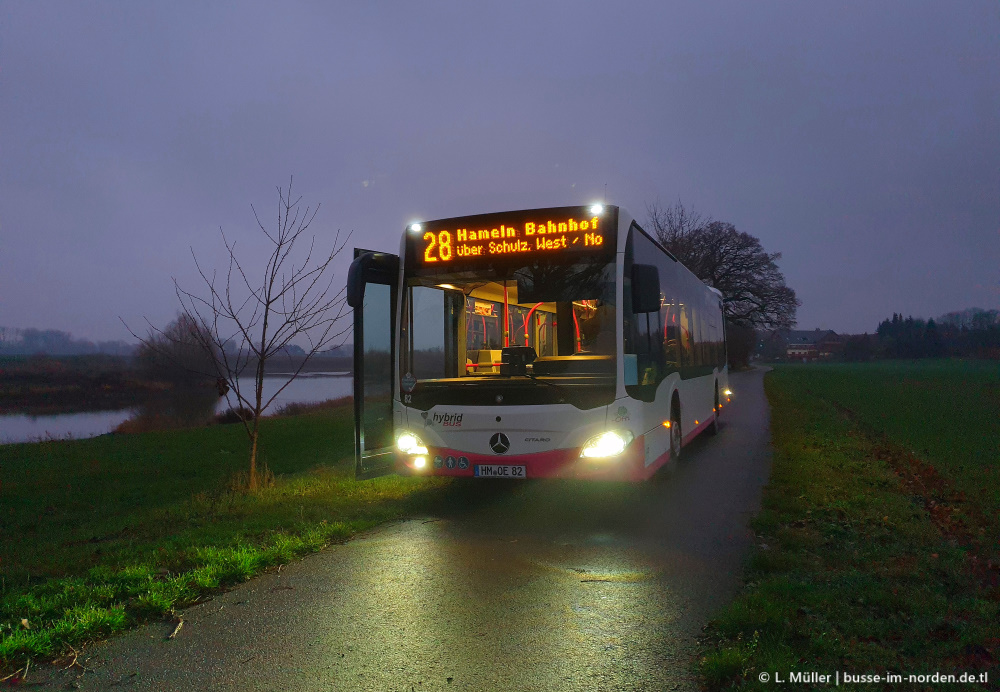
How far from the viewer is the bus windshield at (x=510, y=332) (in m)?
7.09

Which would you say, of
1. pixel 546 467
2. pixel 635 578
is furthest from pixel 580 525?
pixel 635 578

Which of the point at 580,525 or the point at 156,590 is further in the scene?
the point at 580,525

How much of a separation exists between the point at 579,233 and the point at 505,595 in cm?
399

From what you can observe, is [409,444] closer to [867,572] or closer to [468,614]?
[468,614]

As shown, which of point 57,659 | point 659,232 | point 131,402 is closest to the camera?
point 57,659

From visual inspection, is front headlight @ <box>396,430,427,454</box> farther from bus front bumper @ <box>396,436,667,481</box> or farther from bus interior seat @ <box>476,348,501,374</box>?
bus interior seat @ <box>476,348,501,374</box>

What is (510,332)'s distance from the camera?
7.79 metres

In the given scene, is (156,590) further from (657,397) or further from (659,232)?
(659,232)

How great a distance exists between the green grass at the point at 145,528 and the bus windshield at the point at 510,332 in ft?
5.55

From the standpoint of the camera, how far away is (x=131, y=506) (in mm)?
10742

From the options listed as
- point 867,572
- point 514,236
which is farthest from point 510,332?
point 867,572

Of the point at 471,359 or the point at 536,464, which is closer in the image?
the point at 536,464

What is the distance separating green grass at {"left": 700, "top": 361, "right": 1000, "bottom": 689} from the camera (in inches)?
140

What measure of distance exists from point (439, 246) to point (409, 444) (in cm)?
223
